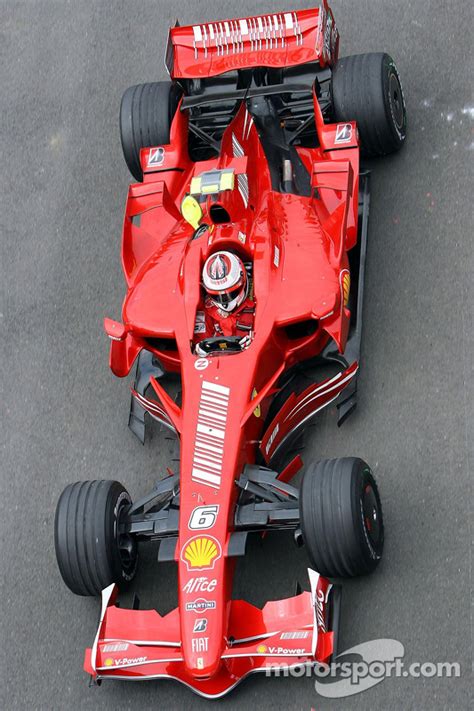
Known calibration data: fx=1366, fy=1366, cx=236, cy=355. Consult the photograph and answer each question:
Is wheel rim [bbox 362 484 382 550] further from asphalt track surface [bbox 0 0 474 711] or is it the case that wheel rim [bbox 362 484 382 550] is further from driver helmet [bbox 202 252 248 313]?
driver helmet [bbox 202 252 248 313]

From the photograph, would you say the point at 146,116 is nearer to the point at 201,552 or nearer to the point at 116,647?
the point at 201,552

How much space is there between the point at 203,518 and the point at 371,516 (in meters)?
1.11

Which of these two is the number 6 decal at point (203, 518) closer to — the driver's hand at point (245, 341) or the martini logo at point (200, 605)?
the martini logo at point (200, 605)

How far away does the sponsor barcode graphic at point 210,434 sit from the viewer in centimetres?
897

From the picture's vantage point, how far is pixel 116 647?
866 cm

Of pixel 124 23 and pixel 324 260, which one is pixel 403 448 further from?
pixel 124 23

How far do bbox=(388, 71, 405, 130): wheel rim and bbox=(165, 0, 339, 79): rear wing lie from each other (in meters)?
0.52

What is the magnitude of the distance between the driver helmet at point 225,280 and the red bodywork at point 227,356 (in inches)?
5.1

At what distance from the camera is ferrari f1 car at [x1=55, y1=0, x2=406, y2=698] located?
8633mm

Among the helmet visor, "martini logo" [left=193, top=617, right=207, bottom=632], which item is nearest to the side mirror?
the helmet visor

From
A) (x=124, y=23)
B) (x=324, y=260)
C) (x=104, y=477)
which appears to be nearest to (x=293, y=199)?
(x=324, y=260)

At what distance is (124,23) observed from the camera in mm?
13383

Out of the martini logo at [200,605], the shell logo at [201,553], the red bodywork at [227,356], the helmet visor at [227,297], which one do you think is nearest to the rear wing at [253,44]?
the red bodywork at [227,356]

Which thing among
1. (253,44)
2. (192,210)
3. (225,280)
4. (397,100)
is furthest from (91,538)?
(397,100)
